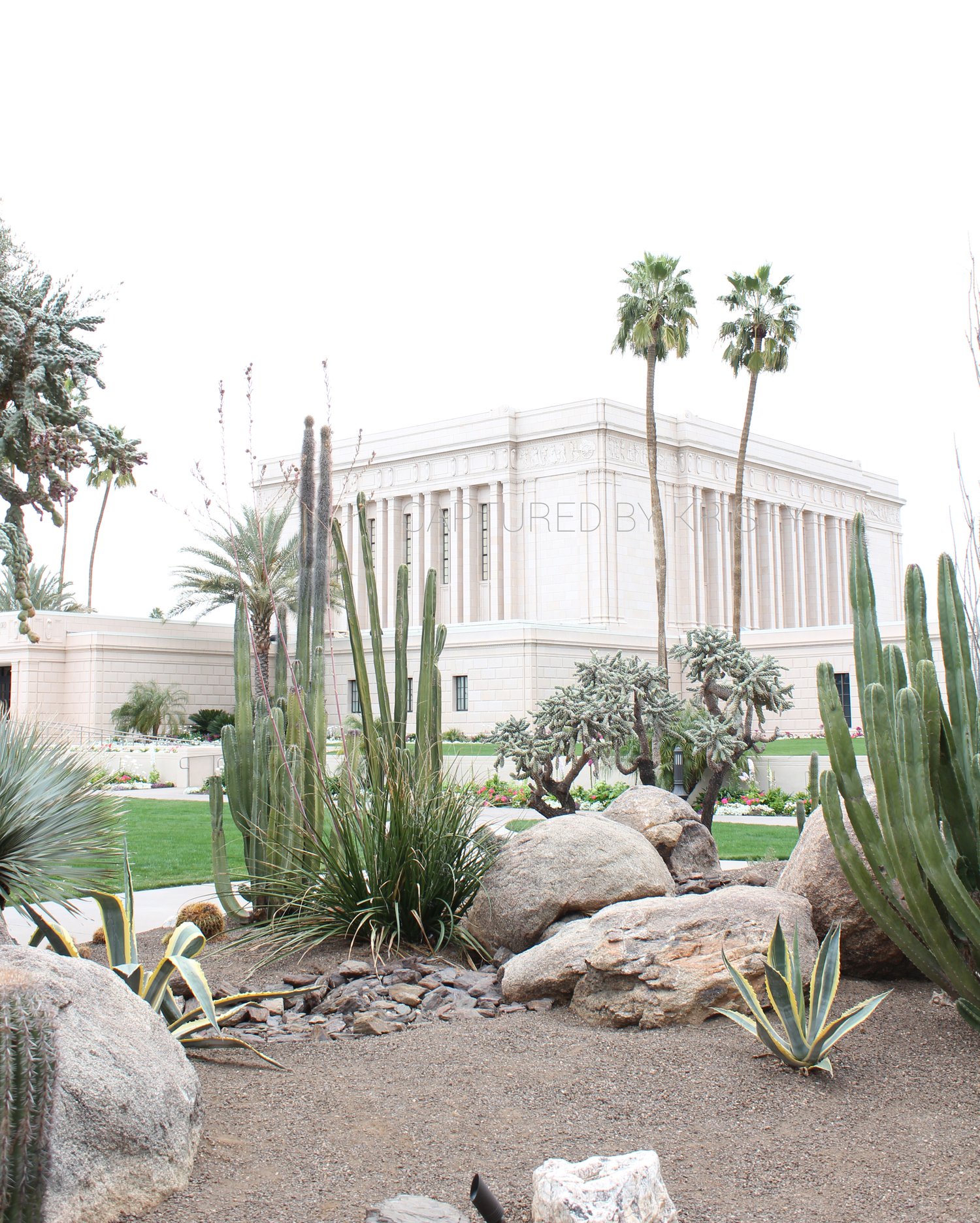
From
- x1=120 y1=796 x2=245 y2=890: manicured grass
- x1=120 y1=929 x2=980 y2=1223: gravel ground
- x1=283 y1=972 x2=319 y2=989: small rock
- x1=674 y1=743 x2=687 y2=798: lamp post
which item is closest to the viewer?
x1=120 y1=929 x2=980 y2=1223: gravel ground

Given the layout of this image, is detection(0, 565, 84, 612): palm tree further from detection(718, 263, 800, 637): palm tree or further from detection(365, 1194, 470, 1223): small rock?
detection(365, 1194, 470, 1223): small rock

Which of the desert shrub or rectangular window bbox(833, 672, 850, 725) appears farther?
rectangular window bbox(833, 672, 850, 725)

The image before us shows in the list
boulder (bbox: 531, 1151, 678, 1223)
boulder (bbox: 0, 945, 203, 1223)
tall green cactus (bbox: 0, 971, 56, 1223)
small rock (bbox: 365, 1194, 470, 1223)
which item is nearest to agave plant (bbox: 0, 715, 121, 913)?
boulder (bbox: 0, 945, 203, 1223)

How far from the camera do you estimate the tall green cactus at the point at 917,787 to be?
4.45m

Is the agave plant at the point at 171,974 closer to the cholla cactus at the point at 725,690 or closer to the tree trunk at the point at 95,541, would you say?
the cholla cactus at the point at 725,690

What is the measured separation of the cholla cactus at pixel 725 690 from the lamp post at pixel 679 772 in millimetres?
2962

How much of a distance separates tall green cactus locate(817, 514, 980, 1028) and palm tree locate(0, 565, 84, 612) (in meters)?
40.7

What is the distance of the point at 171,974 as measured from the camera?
466 cm

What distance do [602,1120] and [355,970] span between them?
94.5 inches

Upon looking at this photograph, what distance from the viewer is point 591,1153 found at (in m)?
3.54

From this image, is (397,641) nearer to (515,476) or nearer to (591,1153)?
(591,1153)

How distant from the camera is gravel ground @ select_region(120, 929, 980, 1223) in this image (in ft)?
10.6

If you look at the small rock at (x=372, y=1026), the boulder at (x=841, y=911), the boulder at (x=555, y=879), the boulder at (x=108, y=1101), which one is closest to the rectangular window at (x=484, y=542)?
the boulder at (x=555, y=879)

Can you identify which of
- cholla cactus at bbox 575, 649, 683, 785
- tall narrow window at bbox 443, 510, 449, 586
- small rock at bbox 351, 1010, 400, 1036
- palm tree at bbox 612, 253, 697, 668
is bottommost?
small rock at bbox 351, 1010, 400, 1036
